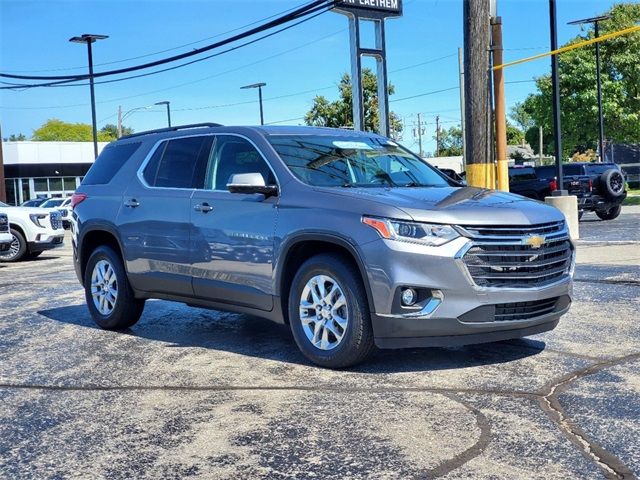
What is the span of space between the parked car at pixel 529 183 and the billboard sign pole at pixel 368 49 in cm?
519

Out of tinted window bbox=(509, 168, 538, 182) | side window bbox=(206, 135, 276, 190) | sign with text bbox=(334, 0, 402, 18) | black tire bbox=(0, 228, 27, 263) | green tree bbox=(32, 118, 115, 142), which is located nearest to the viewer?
side window bbox=(206, 135, 276, 190)

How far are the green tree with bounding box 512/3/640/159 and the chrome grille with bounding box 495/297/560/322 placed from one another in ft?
119

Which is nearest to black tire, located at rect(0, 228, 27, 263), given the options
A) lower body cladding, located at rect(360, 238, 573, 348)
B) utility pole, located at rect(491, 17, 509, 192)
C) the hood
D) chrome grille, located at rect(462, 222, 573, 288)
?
utility pole, located at rect(491, 17, 509, 192)

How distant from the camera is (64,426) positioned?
14.8 feet

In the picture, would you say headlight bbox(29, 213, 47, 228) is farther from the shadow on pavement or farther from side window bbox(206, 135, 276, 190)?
side window bbox(206, 135, 276, 190)

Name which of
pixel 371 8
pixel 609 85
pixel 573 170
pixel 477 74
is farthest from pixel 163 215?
pixel 609 85

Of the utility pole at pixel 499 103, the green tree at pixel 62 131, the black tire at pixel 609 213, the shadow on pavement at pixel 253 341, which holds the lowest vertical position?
the shadow on pavement at pixel 253 341

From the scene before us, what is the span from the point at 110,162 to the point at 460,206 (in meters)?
3.98

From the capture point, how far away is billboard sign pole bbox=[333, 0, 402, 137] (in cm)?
1902

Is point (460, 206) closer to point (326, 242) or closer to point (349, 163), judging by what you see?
point (326, 242)

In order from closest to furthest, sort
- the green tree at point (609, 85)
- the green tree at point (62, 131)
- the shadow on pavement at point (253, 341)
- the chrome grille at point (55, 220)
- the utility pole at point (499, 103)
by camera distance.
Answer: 1. the shadow on pavement at point (253, 341)
2. the utility pole at point (499, 103)
3. the chrome grille at point (55, 220)
4. the green tree at point (609, 85)
5. the green tree at point (62, 131)

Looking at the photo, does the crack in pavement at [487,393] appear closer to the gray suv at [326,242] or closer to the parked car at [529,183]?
Answer: the gray suv at [326,242]

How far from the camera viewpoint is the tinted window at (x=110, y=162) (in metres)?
7.69

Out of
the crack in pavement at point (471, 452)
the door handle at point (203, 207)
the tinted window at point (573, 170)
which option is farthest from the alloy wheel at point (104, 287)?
the tinted window at point (573, 170)
